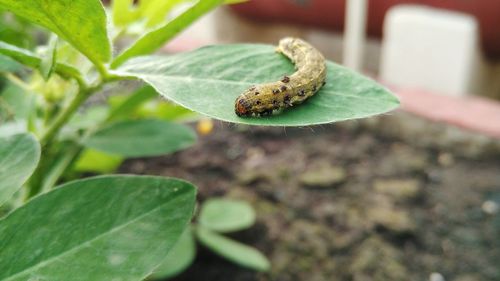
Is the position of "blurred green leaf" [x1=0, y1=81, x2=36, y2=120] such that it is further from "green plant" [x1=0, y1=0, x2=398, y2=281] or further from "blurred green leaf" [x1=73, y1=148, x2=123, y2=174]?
"green plant" [x1=0, y1=0, x2=398, y2=281]

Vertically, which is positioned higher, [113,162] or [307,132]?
[113,162]

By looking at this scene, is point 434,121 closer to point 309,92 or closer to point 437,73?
point 437,73

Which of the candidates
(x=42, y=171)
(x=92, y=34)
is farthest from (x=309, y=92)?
(x=42, y=171)

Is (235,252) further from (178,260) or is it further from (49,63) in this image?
(49,63)

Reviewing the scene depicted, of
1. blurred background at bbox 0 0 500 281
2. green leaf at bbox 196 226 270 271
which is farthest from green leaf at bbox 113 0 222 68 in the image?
green leaf at bbox 196 226 270 271

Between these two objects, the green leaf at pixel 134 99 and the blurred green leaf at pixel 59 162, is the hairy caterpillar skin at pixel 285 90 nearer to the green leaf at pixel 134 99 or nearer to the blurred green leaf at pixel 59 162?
the green leaf at pixel 134 99

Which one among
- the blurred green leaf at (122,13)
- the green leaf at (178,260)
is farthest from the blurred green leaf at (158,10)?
the green leaf at (178,260)

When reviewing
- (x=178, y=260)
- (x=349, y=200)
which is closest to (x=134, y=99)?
(x=178, y=260)
